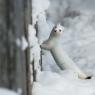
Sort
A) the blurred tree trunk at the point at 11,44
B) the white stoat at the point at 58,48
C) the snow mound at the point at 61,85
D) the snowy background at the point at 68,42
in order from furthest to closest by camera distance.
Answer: the white stoat at the point at 58,48, the snowy background at the point at 68,42, the snow mound at the point at 61,85, the blurred tree trunk at the point at 11,44

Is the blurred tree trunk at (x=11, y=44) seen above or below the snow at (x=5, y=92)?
above

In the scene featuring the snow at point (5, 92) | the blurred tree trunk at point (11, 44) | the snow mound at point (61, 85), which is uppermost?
the blurred tree trunk at point (11, 44)

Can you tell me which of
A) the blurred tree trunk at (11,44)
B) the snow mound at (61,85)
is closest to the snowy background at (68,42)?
the snow mound at (61,85)

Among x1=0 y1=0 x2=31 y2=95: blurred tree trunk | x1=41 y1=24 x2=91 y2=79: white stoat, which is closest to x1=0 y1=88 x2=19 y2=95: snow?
x1=0 y1=0 x2=31 y2=95: blurred tree trunk

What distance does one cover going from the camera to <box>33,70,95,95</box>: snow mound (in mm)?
3507

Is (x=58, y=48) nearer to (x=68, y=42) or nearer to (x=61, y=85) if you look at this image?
A: (x=61, y=85)

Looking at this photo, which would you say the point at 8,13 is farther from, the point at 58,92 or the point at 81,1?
the point at 81,1

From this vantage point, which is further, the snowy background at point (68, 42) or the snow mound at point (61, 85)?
the snowy background at point (68, 42)

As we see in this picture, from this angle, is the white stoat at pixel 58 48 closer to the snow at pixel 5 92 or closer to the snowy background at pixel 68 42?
the snowy background at pixel 68 42

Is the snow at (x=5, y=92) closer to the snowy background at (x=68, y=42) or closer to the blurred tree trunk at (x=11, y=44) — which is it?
the blurred tree trunk at (x=11, y=44)

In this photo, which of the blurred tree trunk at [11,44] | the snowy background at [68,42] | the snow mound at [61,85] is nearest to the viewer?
the blurred tree trunk at [11,44]

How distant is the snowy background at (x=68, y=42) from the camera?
362cm

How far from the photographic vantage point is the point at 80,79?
4.15 metres

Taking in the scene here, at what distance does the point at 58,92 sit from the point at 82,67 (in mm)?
1576
